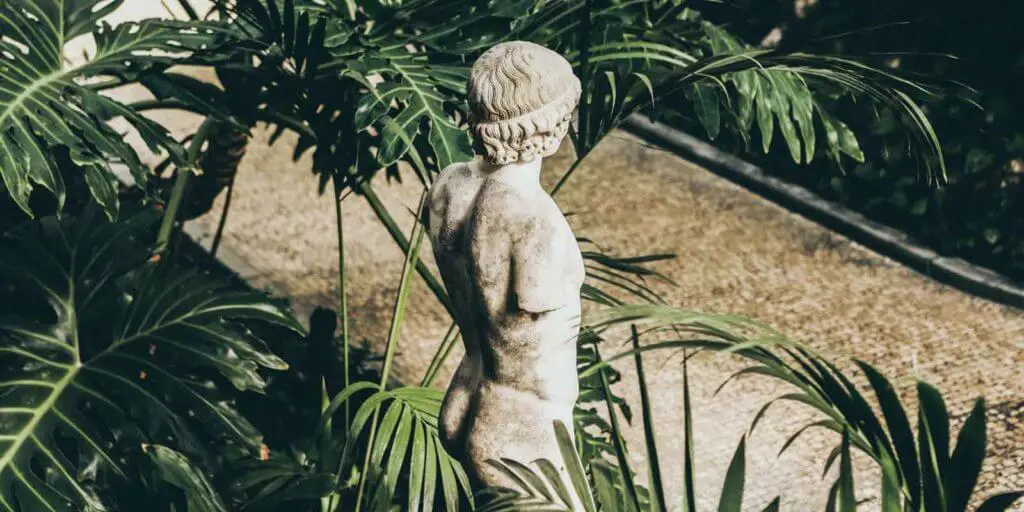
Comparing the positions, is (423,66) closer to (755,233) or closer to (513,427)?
(513,427)

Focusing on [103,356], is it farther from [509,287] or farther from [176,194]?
[509,287]

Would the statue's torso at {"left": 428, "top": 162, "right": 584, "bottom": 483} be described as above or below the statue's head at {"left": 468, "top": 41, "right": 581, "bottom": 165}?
below

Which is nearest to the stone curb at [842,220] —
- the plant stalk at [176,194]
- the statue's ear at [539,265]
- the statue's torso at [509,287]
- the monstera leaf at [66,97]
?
the plant stalk at [176,194]

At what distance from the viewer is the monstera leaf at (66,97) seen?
3615mm

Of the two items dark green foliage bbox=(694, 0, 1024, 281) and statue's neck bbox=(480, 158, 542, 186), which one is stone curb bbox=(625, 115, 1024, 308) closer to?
dark green foliage bbox=(694, 0, 1024, 281)

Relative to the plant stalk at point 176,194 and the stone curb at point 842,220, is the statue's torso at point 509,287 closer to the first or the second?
the plant stalk at point 176,194

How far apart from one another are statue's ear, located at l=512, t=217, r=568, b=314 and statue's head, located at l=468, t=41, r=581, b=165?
0.58 feet

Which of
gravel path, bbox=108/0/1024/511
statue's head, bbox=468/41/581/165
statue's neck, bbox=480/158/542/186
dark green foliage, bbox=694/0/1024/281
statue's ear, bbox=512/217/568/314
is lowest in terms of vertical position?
gravel path, bbox=108/0/1024/511

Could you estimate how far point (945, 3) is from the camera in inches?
301

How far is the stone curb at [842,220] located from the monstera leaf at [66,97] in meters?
4.80

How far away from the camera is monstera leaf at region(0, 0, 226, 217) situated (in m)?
3.62

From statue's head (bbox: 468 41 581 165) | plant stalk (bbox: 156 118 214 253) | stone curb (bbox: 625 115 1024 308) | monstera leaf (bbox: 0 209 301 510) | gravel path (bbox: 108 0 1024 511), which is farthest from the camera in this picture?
stone curb (bbox: 625 115 1024 308)

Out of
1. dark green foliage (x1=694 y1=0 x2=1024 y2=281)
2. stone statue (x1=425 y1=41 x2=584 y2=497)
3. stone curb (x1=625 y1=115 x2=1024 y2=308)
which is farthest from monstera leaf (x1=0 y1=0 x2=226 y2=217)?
stone curb (x1=625 y1=115 x2=1024 y2=308)

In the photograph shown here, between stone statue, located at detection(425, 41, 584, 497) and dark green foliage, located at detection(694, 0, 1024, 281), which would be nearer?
stone statue, located at detection(425, 41, 584, 497)
